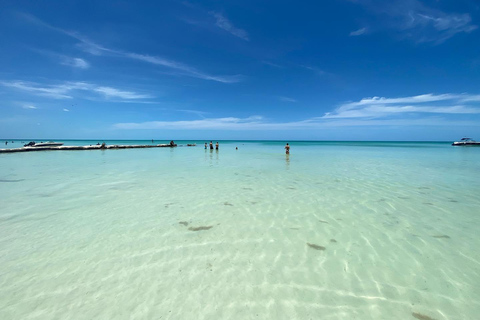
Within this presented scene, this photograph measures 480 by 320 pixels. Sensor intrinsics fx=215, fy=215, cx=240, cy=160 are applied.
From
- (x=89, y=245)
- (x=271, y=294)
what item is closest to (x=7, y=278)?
(x=89, y=245)

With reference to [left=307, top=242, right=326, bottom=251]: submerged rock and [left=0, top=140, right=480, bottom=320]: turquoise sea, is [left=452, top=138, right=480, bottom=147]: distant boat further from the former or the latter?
[left=307, top=242, right=326, bottom=251]: submerged rock

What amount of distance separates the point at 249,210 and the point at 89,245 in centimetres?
421

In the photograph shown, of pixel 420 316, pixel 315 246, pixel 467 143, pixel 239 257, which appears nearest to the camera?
pixel 420 316

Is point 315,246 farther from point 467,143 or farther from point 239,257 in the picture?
point 467,143

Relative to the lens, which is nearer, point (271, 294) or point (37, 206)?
point (271, 294)

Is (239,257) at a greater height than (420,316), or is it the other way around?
(239,257)

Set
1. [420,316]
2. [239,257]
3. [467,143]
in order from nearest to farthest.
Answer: [420,316]
[239,257]
[467,143]

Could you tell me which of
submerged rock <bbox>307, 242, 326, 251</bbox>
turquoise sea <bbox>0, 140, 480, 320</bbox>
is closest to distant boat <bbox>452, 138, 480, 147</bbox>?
turquoise sea <bbox>0, 140, 480, 320</bbox>

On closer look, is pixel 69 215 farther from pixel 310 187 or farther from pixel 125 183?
pixel 310 187

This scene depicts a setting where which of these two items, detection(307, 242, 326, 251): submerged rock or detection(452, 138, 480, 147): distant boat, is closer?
A: detection(307, 242, 326, 251): submerged rock

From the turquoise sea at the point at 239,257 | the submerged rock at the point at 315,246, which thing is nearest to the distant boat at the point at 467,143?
the turquoise sea at the point at 239,257

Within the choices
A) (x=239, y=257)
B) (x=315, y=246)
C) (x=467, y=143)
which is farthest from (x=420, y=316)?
(x=467, y=143)

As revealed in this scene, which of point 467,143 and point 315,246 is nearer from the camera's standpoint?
point 315,246

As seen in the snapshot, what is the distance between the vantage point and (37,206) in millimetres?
7133
